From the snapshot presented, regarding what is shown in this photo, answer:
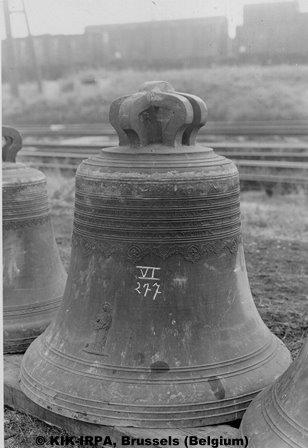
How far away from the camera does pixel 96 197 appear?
3.38 meters

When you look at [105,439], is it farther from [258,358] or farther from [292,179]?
[292,179]

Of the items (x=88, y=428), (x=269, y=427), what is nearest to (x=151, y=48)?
(x=88, y=428)

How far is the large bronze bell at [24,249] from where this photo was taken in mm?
4426

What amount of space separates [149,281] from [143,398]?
58 cm

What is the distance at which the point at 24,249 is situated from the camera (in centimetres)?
452

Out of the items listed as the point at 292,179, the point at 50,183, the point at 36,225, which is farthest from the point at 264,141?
the point at 36,225

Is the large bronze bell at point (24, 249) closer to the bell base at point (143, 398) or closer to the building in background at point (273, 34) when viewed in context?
the bell base at point (143, 398)

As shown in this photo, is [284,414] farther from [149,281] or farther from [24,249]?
[24,249]

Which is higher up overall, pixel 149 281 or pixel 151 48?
pixel 149 281

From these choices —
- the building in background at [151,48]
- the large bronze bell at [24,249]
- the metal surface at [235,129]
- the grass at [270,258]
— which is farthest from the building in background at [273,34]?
the large bronze bell at [24,249]

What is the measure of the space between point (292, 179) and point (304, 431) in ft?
26.8

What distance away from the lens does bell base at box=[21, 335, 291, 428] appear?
3.16 metres

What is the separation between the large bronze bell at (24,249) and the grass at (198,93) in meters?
10.9

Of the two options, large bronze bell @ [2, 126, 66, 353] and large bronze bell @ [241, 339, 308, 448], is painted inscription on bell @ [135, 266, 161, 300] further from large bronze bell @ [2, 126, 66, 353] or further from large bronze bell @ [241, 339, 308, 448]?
large bronze bell @ [2, 126, 66, 353]
